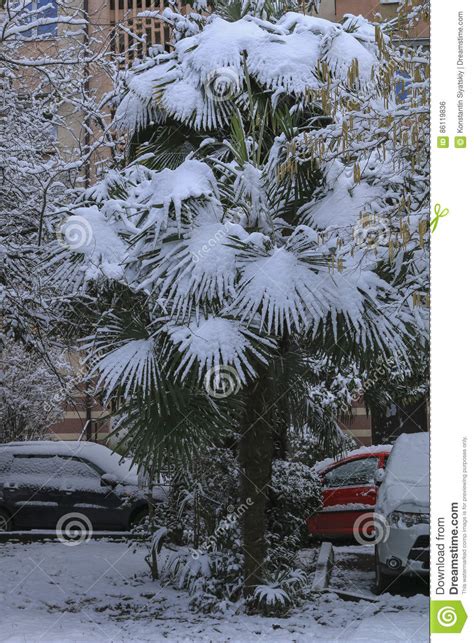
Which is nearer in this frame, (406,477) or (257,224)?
(257,224)

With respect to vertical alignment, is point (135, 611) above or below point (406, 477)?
below

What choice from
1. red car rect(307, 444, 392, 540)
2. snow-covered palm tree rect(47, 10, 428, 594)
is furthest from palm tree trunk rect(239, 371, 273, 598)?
red car rect(307, 444, 392, 540)

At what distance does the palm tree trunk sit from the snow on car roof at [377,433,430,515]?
1672 millimetres

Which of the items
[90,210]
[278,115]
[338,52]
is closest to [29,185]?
[90,210]

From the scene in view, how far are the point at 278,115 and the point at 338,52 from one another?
0.75 meters

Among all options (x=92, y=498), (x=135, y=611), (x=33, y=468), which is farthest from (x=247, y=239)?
(x=33, y=468)

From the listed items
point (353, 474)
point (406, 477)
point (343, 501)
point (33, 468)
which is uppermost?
point (353, 474)

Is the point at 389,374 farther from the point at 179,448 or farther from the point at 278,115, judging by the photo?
the point at 179,448
